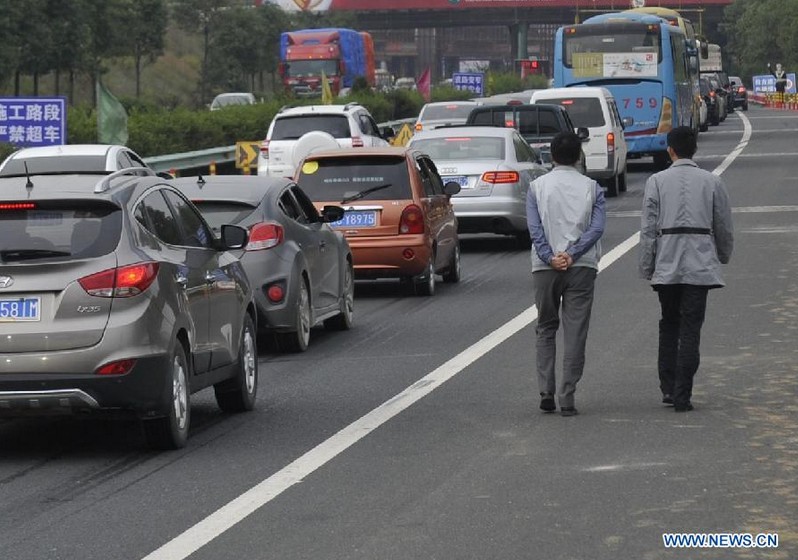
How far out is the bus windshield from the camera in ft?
146

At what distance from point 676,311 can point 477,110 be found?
20.8m

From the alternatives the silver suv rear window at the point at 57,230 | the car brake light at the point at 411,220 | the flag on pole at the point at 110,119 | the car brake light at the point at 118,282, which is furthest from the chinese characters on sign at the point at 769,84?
the car brake light at the point at 118,282

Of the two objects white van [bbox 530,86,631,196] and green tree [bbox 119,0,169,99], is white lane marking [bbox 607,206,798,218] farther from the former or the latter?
green tree [bbox 119,0,169,99]

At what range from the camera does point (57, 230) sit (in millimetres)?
10164

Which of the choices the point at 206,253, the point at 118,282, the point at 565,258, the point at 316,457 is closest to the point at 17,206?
the point at 118,282

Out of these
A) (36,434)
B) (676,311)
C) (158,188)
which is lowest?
(36,434)

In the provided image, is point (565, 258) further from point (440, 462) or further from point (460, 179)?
point (460, 179)

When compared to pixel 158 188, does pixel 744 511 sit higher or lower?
lower

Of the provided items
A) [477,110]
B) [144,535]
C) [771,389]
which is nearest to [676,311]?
[771,389]

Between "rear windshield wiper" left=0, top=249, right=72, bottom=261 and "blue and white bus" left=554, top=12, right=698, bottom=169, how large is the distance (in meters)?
33.6

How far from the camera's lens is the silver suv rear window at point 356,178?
750 inches

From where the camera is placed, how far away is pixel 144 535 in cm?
812

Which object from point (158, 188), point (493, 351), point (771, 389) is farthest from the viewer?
point (493, 351)

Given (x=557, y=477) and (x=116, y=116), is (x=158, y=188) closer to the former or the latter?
(x=557, y=477)
